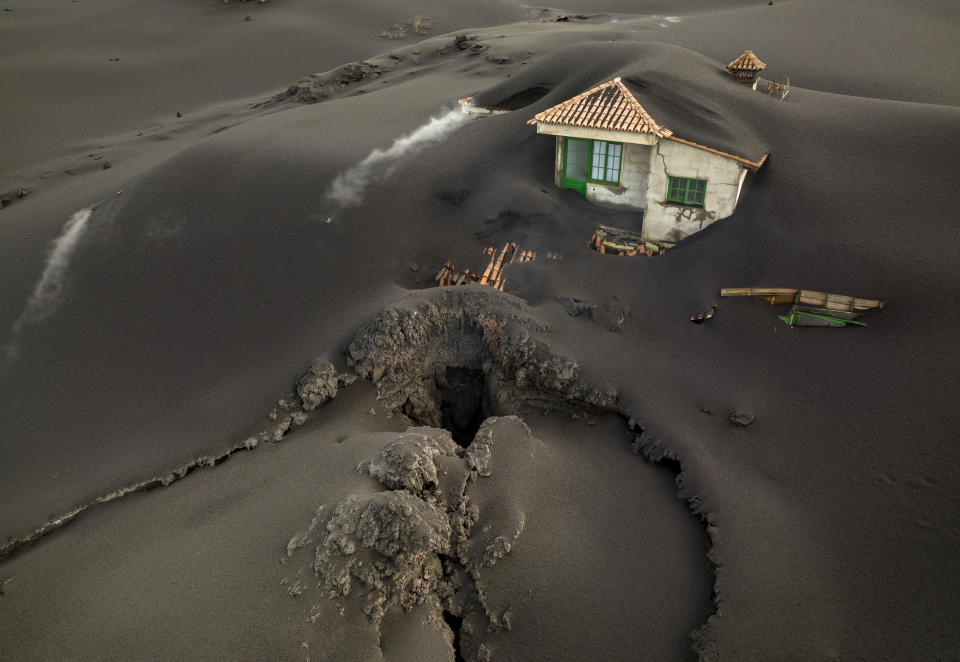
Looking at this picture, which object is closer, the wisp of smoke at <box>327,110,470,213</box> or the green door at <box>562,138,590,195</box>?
the green door at <box>562,138,590,195</box>

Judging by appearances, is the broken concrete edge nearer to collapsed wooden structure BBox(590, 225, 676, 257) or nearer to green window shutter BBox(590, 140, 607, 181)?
collapsed wooden structure BBox(590, 225, 676, 257)

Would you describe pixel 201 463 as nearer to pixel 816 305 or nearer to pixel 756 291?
pixel 756 291

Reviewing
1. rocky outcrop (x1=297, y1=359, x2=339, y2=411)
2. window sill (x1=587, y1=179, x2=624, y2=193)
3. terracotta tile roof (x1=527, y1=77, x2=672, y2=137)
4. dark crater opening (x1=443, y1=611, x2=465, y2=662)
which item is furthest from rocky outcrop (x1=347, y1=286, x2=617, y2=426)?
terracotta tile roof (x1=527, y1=77, x2=672, y2=137)

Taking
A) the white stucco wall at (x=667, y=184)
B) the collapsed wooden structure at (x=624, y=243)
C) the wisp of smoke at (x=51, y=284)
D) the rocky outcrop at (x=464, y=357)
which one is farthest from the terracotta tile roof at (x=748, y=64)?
the wisp of smoke at (x=51, y=284)

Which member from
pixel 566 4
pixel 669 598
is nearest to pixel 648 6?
pixel 566 4

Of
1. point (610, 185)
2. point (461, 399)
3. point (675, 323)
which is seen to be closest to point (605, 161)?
point (610, 185)

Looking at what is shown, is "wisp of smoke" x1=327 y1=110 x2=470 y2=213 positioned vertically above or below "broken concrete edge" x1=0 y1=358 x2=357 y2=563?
above

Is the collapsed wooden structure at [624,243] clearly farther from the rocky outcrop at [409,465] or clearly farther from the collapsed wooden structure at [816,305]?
the rocky outcrop at [409,465]
